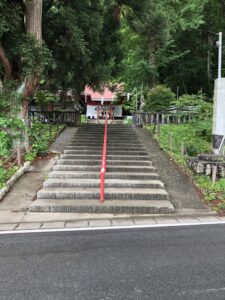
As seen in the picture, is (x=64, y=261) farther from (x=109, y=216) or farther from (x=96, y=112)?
(x=96, y=112)

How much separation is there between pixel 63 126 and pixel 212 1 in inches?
728

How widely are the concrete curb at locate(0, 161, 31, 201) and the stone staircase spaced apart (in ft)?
2.61

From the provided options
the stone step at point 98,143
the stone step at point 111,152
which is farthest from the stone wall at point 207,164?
the stone step at point 98,143

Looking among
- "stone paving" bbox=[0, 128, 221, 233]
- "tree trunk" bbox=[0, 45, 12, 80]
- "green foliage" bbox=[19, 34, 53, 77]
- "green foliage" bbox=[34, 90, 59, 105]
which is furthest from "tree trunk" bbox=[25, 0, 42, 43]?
"green foliage" bbox=[34, 90, 59, 105]

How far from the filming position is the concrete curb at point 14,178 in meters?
8.16

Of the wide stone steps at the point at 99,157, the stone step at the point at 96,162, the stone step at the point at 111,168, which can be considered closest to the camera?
the stone step at the point at 111,168

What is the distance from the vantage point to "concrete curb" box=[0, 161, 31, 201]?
8.16 metres

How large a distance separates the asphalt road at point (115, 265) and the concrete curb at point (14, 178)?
8.61 feet

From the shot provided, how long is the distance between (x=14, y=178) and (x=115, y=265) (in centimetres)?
523

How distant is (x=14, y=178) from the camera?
8.98 meters

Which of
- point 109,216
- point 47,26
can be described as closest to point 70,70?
point 47,26

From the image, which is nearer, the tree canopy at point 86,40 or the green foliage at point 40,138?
the tree canopy at point 86,40

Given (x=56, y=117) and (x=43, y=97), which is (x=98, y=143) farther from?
(x=43, y=97)

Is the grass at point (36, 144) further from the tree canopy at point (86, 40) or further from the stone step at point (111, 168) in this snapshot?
the tree canopy at point (86, 40)
